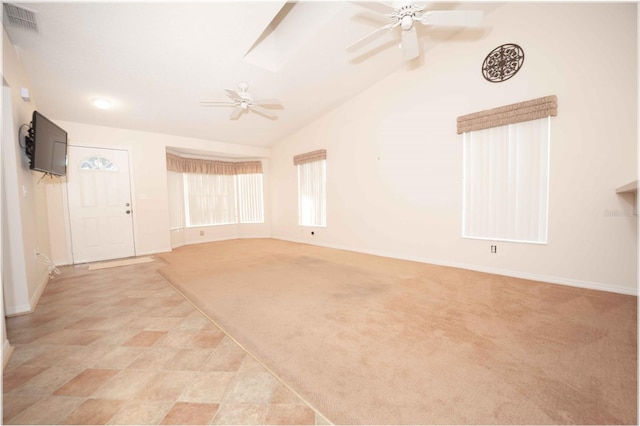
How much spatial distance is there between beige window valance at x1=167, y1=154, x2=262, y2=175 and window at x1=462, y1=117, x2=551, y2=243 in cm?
534

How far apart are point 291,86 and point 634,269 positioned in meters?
4.87

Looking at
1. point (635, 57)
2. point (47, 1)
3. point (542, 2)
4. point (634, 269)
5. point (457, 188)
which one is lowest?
point (634, 269)

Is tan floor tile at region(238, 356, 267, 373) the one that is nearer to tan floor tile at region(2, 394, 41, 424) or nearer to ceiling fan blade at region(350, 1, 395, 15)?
tan floor tile at region(2, 394, 41, 424)

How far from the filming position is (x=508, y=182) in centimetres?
326

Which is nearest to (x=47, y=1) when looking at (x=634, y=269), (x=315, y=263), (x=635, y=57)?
(x=315, y=263)

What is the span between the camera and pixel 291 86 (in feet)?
13.5

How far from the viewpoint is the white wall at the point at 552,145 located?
2.61 m

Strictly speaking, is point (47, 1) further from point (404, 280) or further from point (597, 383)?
point (597, 383)

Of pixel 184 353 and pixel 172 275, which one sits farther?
pixel 172 275

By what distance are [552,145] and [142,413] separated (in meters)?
4.46

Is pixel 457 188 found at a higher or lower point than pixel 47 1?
lower

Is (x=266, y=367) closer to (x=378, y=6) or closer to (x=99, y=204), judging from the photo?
(x=378, y=6)

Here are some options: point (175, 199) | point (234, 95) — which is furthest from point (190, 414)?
point (175, 199)

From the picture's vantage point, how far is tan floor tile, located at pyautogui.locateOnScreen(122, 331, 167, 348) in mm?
1866
